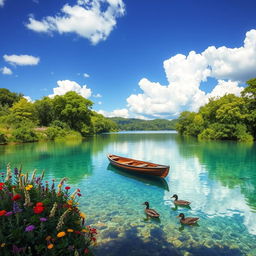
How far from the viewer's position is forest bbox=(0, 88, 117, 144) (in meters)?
46.5

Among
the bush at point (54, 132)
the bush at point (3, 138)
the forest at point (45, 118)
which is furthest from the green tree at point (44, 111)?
the bush at point (3, 138)

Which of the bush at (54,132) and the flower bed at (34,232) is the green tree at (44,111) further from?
the flower bed at (34,232)

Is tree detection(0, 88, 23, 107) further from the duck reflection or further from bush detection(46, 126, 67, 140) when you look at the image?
the duck reflection

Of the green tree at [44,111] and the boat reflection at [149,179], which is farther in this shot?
the green tree at [44,111]

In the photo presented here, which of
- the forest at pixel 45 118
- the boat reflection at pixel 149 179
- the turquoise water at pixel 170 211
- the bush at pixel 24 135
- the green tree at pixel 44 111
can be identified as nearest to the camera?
the turquoise water at pixel 170 211

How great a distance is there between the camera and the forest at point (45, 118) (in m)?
46.5

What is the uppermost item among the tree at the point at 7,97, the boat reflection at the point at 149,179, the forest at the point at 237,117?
the tree at the point at 7,97

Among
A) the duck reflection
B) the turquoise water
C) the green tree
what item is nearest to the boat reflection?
the turquoise water

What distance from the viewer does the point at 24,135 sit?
44.1 meters

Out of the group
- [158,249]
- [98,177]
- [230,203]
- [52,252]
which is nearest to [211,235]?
[158,249]

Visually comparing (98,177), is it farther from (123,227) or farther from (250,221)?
(250,221)

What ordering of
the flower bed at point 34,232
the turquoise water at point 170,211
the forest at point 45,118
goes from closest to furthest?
the flower bed at point 34,232
the turquoise water at point 170,211
the forest at point 45,118

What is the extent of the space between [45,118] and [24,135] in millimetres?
22696

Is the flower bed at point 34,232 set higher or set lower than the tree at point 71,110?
lower
